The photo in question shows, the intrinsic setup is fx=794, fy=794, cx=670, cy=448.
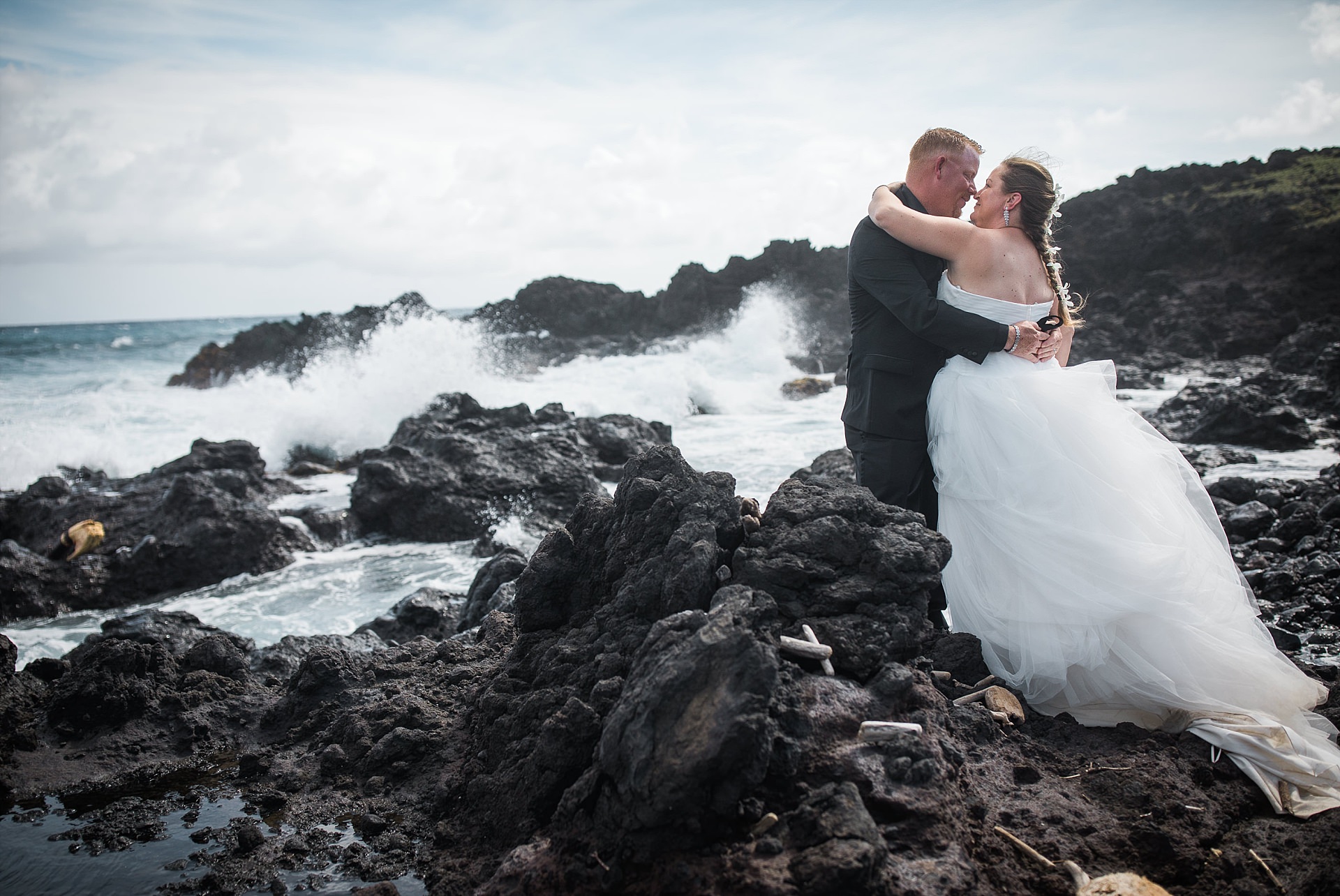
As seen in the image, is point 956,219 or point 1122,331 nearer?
point 956,219

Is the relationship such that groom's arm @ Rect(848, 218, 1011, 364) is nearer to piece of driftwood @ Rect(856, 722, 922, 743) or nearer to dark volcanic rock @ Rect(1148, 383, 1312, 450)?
piece of driftwood @ Rect(856, 722, 922, 743)

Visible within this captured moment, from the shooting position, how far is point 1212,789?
2658mm

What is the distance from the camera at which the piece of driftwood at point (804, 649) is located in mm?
2717

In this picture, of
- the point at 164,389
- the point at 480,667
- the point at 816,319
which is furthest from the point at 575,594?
the point at 164,389

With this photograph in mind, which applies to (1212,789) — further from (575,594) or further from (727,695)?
(575,594)

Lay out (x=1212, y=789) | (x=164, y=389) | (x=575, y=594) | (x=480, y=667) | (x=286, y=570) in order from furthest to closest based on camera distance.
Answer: (x=164, y=389)
(x=286, y=570)
(x=480, y=667)
(x=575, y=594)
(x=1212, y=789)

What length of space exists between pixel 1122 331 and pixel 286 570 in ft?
80.1

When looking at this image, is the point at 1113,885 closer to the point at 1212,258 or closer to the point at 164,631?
the point at 164,631

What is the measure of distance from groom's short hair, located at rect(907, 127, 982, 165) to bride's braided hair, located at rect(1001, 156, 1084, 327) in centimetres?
21

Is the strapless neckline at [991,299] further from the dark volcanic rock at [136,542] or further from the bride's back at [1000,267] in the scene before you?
the dark volcanic rock at [136,542]

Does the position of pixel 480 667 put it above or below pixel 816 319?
below

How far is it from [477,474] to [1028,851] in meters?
8.46

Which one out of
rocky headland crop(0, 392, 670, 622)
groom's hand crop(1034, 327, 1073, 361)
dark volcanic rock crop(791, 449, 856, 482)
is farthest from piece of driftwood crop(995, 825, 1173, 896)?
dark volcanic rock crop(791, 449, 856, 482)

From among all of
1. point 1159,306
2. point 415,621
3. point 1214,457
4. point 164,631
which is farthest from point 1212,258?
point 164,631
